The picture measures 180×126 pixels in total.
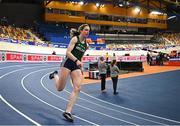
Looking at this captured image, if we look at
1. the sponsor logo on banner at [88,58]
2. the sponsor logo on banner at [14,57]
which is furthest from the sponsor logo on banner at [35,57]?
the sponsor logo on banner at [88,58]

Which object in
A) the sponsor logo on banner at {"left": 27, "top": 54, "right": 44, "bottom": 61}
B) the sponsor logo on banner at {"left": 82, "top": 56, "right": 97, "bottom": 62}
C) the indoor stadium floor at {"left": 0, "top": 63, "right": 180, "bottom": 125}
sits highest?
the sponsor logo on banner at {"left": 27, "top": 54, "right": 44, "bottom": 61}

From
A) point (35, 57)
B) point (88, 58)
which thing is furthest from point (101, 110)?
point (88, 58)

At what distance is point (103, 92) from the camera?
15500mm

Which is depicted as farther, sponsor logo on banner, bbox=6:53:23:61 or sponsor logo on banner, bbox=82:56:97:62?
sponsor logo on banner, bbox=82:56:97:62

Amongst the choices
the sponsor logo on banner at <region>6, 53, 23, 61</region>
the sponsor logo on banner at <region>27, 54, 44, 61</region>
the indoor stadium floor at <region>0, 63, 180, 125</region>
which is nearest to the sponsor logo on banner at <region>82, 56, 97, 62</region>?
the sponsor logo on banner at <region>27, 54, 44, 61</region>

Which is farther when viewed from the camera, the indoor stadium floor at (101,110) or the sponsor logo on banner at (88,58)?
the sponsor logo on banner at (88,58)

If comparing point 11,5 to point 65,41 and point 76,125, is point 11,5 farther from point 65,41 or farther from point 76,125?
point 76,125

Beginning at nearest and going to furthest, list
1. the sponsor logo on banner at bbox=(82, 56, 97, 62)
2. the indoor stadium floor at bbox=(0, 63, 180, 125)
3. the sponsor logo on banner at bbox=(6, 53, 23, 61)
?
the indoor stadium floor at bbox=(0, 63, 180, 125), the sponsor logo on banner at bbox=(6, 53, 23, 61), the sponsor logo on banner at bbox=(82, 56, 97, 62)

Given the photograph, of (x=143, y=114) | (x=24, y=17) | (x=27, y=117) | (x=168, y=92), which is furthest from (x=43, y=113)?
(x=24, y=17)

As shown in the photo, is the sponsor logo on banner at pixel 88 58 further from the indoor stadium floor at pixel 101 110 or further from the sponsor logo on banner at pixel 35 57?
the indoor stadium floor at pixel 101 110

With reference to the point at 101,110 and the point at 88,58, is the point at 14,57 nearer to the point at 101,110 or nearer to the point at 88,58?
the point at 88,58

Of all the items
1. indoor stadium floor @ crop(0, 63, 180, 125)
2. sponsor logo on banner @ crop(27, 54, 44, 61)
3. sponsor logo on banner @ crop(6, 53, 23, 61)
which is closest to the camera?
indoor stadium floor @ crop(0, 63, 180, 125)

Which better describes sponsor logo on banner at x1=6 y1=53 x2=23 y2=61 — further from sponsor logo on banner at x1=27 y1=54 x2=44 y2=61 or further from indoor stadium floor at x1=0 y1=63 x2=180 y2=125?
indoor stadium floor at x1=0 y1=63 x2=180 y2=125

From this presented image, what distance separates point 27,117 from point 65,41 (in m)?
38.7
